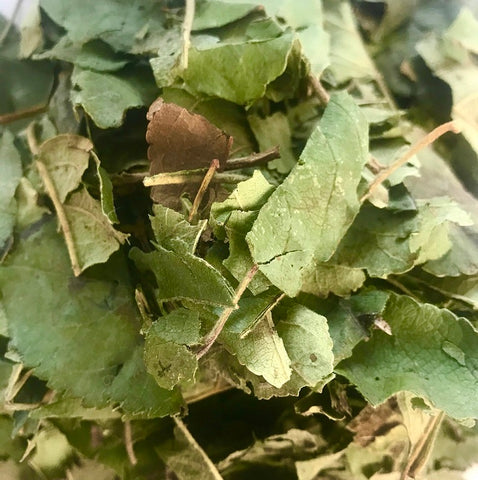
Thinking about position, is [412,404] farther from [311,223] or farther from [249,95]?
[249,95]

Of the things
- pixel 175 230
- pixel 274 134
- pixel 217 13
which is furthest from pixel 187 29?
pixel 175 230

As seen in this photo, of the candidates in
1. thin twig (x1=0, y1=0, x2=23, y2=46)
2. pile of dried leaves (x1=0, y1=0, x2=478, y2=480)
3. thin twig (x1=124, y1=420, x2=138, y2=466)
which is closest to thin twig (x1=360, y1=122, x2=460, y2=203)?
pile of dried leaves (x1=0, y1=0, x2=478, y2=480)

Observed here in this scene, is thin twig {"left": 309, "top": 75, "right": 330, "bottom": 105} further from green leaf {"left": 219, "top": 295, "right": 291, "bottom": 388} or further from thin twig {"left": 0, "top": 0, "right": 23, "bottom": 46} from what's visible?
thin twig {"left": 0, "top": 0, "right": 23, "bottom": 46}

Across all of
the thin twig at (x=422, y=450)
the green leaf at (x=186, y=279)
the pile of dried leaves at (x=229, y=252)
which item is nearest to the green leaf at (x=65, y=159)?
the pile of dried leaves at (x=229, y=252)

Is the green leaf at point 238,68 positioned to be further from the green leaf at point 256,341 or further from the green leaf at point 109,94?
the green leaf at point 256,341

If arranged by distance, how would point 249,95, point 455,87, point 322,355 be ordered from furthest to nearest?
point 455,87 → point 249,95 → point 322,355

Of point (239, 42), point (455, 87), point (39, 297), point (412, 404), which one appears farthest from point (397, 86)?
point (39, 297)
